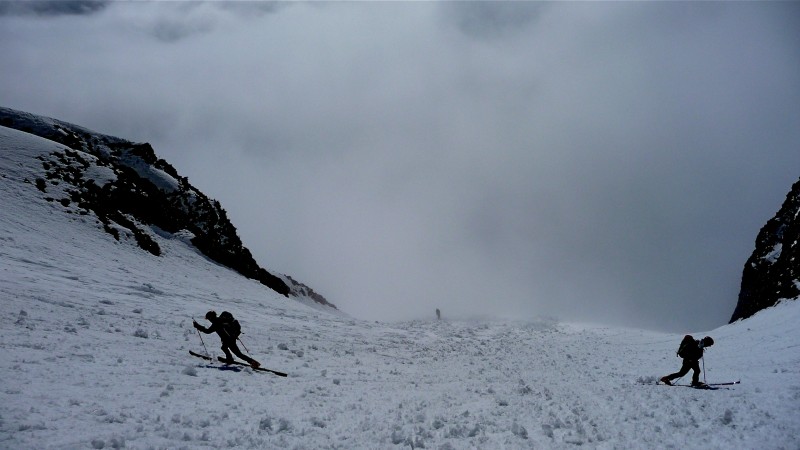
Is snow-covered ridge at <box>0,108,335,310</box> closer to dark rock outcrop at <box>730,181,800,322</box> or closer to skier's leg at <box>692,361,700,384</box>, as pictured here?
skier's leg at <box>692,361,700,384</box>

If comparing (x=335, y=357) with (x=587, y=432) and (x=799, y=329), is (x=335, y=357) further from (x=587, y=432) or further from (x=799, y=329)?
(x=799, y=329)

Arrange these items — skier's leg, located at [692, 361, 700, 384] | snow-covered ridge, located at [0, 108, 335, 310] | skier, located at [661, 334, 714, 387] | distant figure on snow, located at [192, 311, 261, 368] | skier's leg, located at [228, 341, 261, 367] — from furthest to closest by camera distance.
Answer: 1. snow-covered ridge, located at [0, 108, 335, 310]
2. distant figure on snow, located at [192, 311, 261, 368]
3. skier's leg, located at [228, 341, 261, 367]
4. skier, located at [661, 334, 714, 387]
5. skier's leg, located at [692, 361, 700, 384]

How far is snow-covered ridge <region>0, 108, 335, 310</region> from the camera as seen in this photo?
4106 cm

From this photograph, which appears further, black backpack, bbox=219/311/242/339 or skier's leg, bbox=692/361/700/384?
black backpack, bbox=219/311/242/339

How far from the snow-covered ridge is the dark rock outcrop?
47973 mm

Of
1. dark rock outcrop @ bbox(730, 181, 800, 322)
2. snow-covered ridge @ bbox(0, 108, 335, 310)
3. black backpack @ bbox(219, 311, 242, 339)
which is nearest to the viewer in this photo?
black backpack @ bbox(219, 311, 242, 339)

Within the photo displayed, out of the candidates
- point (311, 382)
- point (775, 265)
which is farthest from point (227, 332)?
point (775, 265)

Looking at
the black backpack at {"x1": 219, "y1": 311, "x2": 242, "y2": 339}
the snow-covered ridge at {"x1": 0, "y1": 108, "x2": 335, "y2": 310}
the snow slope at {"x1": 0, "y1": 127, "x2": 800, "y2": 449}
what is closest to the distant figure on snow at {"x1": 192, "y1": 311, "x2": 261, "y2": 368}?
the black backpack at {"x1": 219, "y1": 311, "x2": 242, "y2": 339}

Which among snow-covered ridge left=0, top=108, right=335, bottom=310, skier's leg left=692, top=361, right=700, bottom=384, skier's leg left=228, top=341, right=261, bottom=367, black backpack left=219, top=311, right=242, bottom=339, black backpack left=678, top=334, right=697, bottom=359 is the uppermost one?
snow-covered ridge left=0, top=108, right=335, bottom=310

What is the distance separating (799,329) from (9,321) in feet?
113

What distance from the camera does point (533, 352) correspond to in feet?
104

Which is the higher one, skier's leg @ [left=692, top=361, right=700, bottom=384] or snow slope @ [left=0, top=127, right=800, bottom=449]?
skier's leg @ [left=692, top=361, right=700, bottom=384]

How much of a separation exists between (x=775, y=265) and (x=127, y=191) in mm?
62696

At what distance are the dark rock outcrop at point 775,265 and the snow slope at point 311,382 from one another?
450 cm
